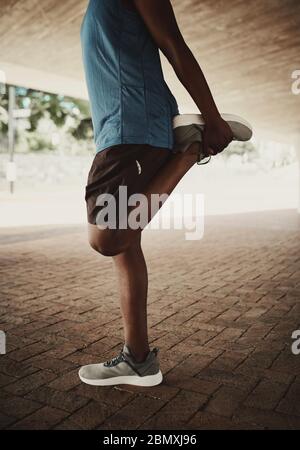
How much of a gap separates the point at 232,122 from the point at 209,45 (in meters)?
6.12

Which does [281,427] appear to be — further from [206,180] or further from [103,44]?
[206,180]

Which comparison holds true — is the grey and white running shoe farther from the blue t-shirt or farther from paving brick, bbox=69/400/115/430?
the blue t-shirt

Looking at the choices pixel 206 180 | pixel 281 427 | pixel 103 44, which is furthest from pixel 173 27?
pixel 206 180

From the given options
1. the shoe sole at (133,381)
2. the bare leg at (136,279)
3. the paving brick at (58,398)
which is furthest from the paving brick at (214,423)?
the paving brick at (58,398)

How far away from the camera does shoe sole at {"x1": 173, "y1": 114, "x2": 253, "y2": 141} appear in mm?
1819

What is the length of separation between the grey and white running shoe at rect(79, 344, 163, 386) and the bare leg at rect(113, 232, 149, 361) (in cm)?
5

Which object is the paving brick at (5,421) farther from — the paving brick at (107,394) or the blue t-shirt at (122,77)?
the blue t-shirt at (122,77)

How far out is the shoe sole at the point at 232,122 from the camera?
182 centimetres

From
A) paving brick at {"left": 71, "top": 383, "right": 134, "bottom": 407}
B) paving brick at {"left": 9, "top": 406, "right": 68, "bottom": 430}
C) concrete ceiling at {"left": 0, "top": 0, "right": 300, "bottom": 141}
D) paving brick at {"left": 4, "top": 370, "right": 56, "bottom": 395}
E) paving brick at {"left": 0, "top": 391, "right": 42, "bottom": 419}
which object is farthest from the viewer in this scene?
concrete ceiling at {"left": 0, "top": 0, "right": 300, "bottom": 141}

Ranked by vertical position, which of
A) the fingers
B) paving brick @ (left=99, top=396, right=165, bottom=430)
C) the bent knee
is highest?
the fingers

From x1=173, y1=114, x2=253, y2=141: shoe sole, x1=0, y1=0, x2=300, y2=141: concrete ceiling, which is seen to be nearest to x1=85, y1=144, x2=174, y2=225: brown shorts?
x1=173, y1=114, x2=253, y2=141: shoe sole

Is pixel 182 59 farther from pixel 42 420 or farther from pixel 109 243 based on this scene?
pixel 42 420

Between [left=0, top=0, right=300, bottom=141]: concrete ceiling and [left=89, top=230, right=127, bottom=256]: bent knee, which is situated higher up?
[left=0, top=0, right=300, bottom=141]: concrete ceiling

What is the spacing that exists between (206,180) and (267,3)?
2655 cm
